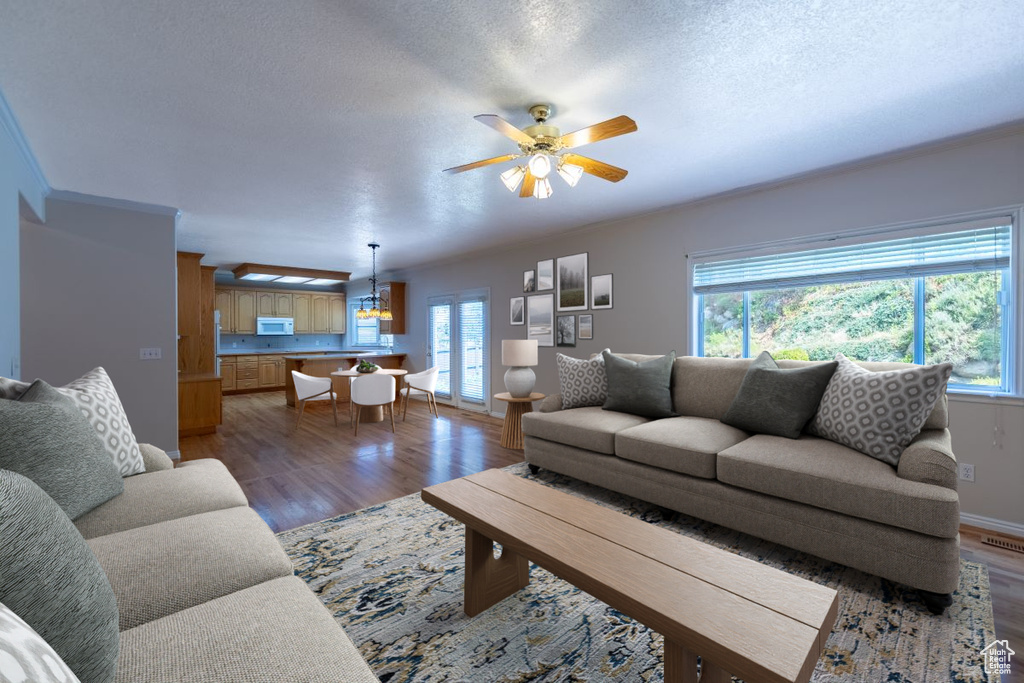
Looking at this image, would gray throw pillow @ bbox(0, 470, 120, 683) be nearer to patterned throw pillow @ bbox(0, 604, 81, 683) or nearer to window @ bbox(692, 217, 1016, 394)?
patterned throw pillow @ bbox(0, 604, 81, 683)

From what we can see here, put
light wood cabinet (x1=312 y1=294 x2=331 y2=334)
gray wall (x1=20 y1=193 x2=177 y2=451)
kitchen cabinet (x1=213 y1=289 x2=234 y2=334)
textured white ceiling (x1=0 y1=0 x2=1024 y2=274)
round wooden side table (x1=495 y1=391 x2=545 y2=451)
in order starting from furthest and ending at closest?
1. light wood cabinet (x1=312 y1=294 x2=331 y2=334)
2. kitchen cabinet (x1=213 y1=289 x2=234 y2=334)
3. round wooden side table (x1=495 y1=391 x2=545 y2=451)
4. gray wall (x1=20 y1=193 x2=177 y2=451)
5. textured white ceiling (x1=0 y1=0 x2=1024 y2=274)

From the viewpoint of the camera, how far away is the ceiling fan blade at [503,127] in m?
1.88

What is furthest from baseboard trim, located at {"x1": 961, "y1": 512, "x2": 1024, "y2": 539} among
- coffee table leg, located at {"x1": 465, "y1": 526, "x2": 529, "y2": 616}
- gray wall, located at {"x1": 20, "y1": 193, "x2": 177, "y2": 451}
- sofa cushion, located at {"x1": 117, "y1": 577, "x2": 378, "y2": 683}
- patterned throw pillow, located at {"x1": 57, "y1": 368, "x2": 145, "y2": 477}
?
gray wall, located at {"x1": 20, "y1": 193, "x2": 177, "y2": 451}

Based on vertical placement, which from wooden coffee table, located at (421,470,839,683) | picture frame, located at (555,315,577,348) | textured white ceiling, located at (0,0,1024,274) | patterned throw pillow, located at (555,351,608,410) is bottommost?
wooden coffee table, located at (421,470,839,683)

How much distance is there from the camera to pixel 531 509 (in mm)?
1804

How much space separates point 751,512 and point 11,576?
8.89 ft

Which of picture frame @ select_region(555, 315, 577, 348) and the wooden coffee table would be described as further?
picture frame @ select_region(555, 315, 577, 348)

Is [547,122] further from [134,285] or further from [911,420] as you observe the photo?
[134,285]

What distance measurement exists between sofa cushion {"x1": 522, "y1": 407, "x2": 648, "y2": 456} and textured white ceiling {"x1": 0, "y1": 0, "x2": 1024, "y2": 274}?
1882 mm

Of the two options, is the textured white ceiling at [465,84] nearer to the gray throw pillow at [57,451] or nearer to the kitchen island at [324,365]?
the gray throw pillow at [57,451]

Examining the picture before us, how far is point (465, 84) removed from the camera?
2.10 metres

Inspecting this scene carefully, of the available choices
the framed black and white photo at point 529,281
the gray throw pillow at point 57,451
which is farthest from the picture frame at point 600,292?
the gray throw pillow at point 57,451

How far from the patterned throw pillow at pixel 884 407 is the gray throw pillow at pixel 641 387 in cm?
107

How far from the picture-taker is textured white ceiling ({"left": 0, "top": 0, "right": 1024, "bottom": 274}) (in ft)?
5.45
